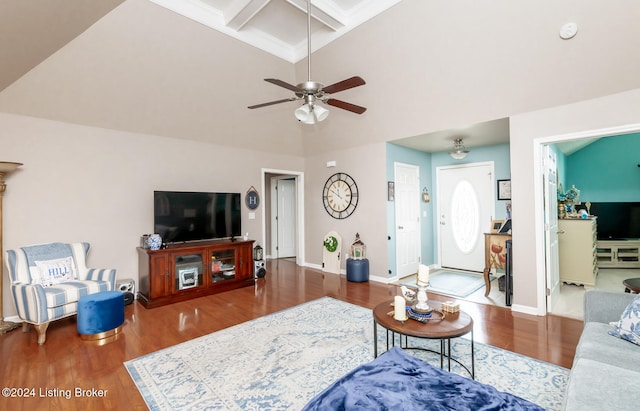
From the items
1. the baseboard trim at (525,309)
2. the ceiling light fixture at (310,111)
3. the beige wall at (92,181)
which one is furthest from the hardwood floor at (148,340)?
the ceiling light fixture at (310,111)

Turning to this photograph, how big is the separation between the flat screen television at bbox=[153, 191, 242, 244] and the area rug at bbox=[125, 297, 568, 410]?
1.94 m

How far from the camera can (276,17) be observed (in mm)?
3682

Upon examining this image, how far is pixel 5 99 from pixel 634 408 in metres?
5.76

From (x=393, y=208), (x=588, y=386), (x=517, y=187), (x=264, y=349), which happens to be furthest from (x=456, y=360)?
(x=393, y=208)

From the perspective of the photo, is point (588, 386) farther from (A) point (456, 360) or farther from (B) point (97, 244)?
(B) point (97, 244)

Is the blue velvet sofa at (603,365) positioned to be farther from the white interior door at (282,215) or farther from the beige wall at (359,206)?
the white interior door at (282,215)

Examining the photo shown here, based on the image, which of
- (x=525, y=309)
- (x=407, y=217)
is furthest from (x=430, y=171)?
(x=525, y=309)

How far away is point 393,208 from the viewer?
5168mm

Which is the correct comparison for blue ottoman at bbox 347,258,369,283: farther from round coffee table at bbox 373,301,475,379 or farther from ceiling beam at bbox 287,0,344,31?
ceiling beam at bbox 287,0,344,31

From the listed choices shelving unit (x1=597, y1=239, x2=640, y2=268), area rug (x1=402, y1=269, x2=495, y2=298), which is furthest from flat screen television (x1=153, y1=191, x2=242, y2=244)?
shelving unit (x1=597, y1=239, x2=640, y2=268)

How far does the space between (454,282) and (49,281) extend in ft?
18.6

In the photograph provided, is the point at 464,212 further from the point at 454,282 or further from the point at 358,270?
the point at 358,270

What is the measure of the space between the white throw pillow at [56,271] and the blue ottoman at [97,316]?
0.65m

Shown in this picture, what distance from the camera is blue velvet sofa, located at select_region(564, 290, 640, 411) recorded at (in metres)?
1.29
